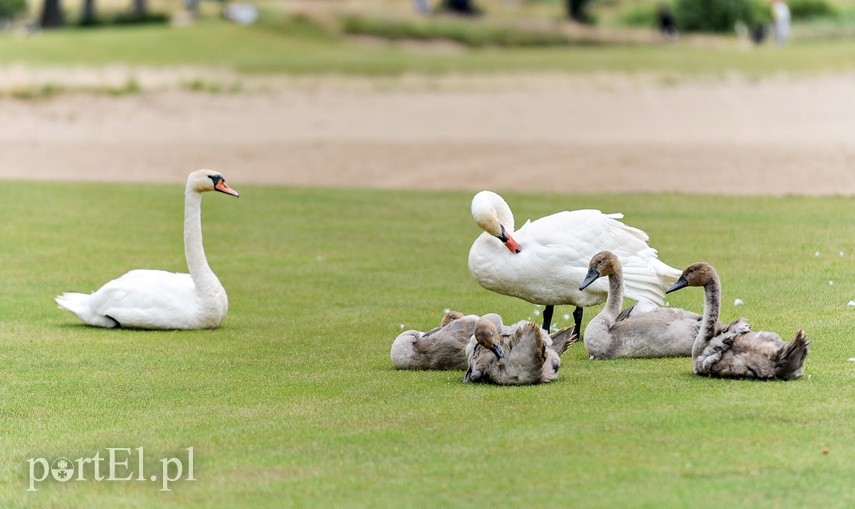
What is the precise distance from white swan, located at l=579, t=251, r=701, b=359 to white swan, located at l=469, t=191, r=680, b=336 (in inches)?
16.6

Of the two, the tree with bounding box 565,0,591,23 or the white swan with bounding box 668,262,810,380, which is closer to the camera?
the white swan with bounding box 668,262,810,380

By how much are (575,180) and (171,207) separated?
7.52 metres

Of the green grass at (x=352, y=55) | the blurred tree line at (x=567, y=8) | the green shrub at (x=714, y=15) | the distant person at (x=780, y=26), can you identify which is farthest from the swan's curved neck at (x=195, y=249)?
the green shrub at (x=714, y=15)

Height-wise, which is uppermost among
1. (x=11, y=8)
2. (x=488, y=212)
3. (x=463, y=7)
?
(x=488, y=212)

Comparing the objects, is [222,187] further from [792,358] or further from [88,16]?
[88,16]

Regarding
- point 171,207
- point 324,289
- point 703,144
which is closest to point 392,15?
point 703,144

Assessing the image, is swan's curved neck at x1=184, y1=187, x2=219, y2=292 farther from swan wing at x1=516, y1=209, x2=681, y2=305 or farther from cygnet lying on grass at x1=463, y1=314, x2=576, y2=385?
cygnet lying on grass at x1=463, y1=314, x2=576, y2=385

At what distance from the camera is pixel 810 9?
6919 cm

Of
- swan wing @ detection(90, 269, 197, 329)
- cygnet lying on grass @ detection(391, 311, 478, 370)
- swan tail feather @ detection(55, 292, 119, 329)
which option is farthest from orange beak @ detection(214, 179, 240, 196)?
cygnet lying on grass @ detection(391, 311, 478, 370)

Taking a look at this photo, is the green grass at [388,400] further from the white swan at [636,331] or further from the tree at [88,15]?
the tree at [88,15]

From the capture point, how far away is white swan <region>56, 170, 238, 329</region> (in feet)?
38.8

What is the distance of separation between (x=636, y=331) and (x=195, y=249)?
154 inches

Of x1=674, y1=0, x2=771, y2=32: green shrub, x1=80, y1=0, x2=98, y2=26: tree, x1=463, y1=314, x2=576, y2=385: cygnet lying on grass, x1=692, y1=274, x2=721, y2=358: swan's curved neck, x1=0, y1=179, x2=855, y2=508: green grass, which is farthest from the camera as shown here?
x1=674, y1=0, x2=771, y2=32: green shrub

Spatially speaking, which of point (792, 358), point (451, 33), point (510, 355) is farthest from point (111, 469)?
point (451, 33)
